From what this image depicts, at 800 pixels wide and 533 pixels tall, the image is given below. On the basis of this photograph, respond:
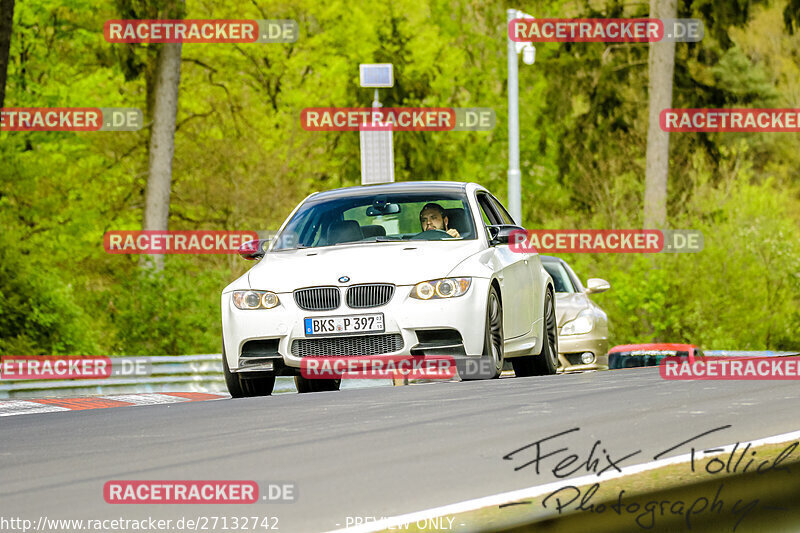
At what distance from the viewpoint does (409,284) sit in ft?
34.2

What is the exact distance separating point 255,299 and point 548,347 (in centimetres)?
337

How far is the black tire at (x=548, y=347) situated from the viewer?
12891 mm

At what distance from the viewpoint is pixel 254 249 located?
38.6 feet

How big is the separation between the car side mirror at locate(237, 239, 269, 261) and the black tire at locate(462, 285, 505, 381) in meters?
2.04

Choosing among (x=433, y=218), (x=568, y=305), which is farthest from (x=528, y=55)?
(x=433, y=218)

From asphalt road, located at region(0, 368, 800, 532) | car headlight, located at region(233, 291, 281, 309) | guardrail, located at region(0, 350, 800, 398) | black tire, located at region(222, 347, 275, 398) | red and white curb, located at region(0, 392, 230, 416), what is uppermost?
car headlight, located at region(233, 291, 281, 309)

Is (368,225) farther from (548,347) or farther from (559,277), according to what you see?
(559,277)

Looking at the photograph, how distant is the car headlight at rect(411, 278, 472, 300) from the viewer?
1045 cm

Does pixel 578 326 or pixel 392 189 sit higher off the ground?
pixel 392 189

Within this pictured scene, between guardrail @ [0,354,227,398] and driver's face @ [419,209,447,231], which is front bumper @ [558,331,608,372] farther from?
driver's face @ [419,209,447,231]

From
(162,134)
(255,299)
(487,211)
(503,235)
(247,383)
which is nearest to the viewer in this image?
(255,299)

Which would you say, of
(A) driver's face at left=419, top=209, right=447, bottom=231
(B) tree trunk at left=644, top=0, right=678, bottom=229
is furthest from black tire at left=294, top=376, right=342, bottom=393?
(B) tree trunk at left=644, top=0, right=678, bottom=229

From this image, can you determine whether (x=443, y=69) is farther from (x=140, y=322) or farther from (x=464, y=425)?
(x=464, y=425)

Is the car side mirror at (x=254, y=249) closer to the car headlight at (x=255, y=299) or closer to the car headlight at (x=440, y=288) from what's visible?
the car headlight at (x=255, y=299)
